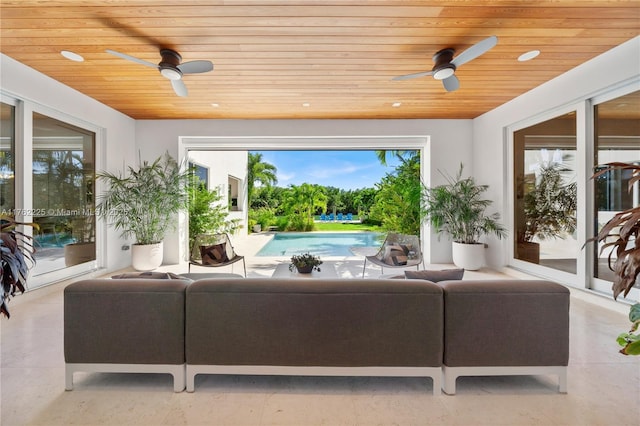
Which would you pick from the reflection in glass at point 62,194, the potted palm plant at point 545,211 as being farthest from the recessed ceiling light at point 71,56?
the potted palm plant at point 545,211

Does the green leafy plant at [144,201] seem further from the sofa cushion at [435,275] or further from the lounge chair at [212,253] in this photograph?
the sofa cushion at [435,275]

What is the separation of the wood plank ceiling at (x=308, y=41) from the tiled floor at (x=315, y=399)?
2751 millimetres

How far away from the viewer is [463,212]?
199 inches

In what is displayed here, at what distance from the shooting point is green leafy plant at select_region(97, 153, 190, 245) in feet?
15.9

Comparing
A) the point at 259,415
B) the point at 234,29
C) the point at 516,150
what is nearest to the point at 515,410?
the point at 259,415

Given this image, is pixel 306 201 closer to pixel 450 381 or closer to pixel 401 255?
pixel 401 255

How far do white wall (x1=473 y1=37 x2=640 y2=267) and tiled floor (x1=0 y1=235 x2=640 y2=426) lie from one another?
8.99 feet

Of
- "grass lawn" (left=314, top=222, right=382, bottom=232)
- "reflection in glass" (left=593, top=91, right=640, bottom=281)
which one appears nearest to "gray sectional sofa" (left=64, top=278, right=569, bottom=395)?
"reflection in glass" (left=593, top=91, right=640, bottom=281)

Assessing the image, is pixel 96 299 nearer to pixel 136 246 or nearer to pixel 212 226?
pixel 136 246

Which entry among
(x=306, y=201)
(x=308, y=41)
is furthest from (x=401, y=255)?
(x=306, y=201)

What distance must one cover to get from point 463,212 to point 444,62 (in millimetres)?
2717

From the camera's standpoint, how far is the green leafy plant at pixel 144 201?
483cm

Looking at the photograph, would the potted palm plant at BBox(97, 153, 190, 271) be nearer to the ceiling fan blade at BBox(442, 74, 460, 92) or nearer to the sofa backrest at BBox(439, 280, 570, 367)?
the ceiling fan blade at BBox(442, 74, 460, 92)

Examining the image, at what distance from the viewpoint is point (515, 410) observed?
168 centimetres
